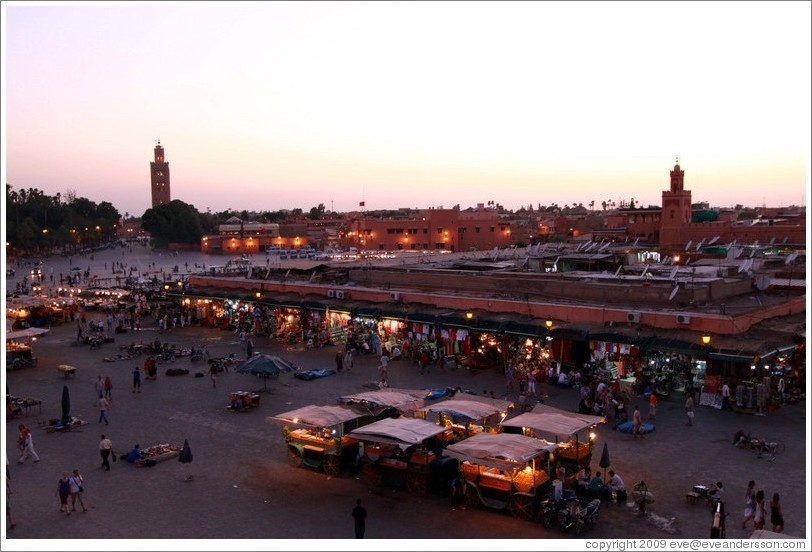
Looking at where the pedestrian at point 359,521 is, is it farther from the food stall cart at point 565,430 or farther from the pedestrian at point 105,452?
the pedestrian at point 105,452

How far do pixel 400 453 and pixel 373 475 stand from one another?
2.39ft

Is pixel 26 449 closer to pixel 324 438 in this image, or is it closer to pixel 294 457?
pixel 294 457

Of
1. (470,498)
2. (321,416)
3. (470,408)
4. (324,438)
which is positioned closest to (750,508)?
(470,498)

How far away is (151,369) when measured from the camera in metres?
23.4

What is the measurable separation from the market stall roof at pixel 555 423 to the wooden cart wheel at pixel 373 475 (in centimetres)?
267

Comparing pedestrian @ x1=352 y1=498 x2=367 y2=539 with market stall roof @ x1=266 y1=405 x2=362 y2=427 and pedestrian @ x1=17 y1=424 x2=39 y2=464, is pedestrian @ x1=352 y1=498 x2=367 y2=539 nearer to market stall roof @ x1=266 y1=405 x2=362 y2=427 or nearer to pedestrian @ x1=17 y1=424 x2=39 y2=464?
market stall roof @ x1=266 y1=405 x2=362 y2=427

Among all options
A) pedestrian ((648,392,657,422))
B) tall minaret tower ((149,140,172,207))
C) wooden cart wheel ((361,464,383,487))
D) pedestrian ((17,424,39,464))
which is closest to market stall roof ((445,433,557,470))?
wooden cart wheel ((361,464,383,487))

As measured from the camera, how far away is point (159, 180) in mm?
183375

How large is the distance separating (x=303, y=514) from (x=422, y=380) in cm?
1038

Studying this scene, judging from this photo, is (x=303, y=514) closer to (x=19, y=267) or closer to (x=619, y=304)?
(x=619, y=304)

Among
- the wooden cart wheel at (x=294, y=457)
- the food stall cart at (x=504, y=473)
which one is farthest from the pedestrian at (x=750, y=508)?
the wooden cart wheel at (x=294, y=457)

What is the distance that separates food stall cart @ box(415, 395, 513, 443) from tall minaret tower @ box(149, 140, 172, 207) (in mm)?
179528

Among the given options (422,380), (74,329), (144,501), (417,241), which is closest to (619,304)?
(422,380)

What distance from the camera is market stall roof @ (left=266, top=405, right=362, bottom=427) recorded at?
14.5m
